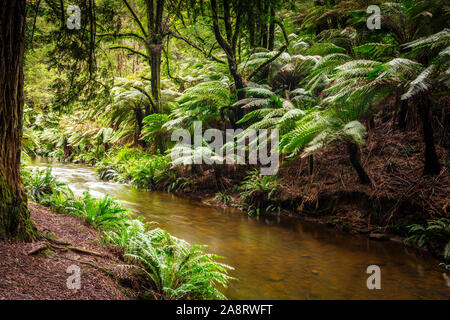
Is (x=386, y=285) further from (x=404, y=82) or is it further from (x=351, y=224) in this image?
(x=404, y=82)

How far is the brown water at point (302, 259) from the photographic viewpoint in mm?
2619

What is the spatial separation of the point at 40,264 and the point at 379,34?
266 inches

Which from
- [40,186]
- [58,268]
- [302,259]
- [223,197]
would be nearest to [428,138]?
[302,259]

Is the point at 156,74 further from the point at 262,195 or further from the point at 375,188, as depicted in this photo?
the point at 375,188

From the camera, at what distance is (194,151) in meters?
6.70

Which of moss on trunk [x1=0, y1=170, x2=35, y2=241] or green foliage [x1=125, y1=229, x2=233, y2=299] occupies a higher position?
moss on trunk [x1=0, y1=170, x2=35, y2=241]

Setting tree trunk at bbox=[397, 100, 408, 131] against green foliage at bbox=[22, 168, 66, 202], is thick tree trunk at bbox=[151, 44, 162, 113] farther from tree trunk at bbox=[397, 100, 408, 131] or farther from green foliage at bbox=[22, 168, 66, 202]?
tree trunk at bbox=[397, 100, 408, 131]

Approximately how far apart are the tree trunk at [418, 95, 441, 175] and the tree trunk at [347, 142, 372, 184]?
825 millimetres

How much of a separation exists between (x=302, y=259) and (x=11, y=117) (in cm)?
339

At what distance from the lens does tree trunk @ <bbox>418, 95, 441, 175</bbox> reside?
3.64 m

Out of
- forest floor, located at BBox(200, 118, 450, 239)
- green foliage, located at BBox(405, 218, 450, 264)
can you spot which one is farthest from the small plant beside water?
forest floor, located at BBox(200, 118, 450, 239)

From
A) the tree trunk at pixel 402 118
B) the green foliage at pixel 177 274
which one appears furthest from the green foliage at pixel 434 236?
the green foliage at pixel 177 274

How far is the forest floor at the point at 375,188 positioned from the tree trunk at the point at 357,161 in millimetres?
98

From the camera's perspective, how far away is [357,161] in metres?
4.41
